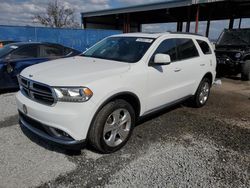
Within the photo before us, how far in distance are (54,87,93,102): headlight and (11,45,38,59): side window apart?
14.4ft

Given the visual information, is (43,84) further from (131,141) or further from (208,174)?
(208,174)

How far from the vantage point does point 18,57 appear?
6504 mm

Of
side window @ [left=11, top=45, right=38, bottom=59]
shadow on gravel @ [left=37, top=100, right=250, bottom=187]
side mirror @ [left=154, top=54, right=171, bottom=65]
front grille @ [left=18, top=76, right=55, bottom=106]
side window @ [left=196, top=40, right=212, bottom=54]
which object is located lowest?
shadow on gravel @ [left=37, top=100, right=250, bottom=187]

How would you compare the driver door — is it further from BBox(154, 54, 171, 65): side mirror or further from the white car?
BBox(154, 54, 171, 65): side mirror

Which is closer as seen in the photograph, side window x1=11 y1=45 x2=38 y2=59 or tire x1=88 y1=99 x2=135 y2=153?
tire x1=88 y1=99 x2=135 y2=153

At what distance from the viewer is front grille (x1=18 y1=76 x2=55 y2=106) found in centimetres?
292

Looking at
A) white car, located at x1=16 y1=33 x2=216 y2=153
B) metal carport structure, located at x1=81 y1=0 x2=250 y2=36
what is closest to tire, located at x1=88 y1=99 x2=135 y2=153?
white car, located at x1=16 y1=33 x2=216 y2=153

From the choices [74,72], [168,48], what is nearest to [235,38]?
[168,48]

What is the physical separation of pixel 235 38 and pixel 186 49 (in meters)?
7.00

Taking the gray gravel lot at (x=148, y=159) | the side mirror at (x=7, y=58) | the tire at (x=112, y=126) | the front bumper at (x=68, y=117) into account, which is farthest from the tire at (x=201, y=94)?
the side mirror at (x=7, y=58)

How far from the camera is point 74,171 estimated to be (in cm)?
296

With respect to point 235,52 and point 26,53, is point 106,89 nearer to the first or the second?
point 26,53

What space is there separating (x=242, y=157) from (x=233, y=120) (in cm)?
173

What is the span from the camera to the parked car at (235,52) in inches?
365
